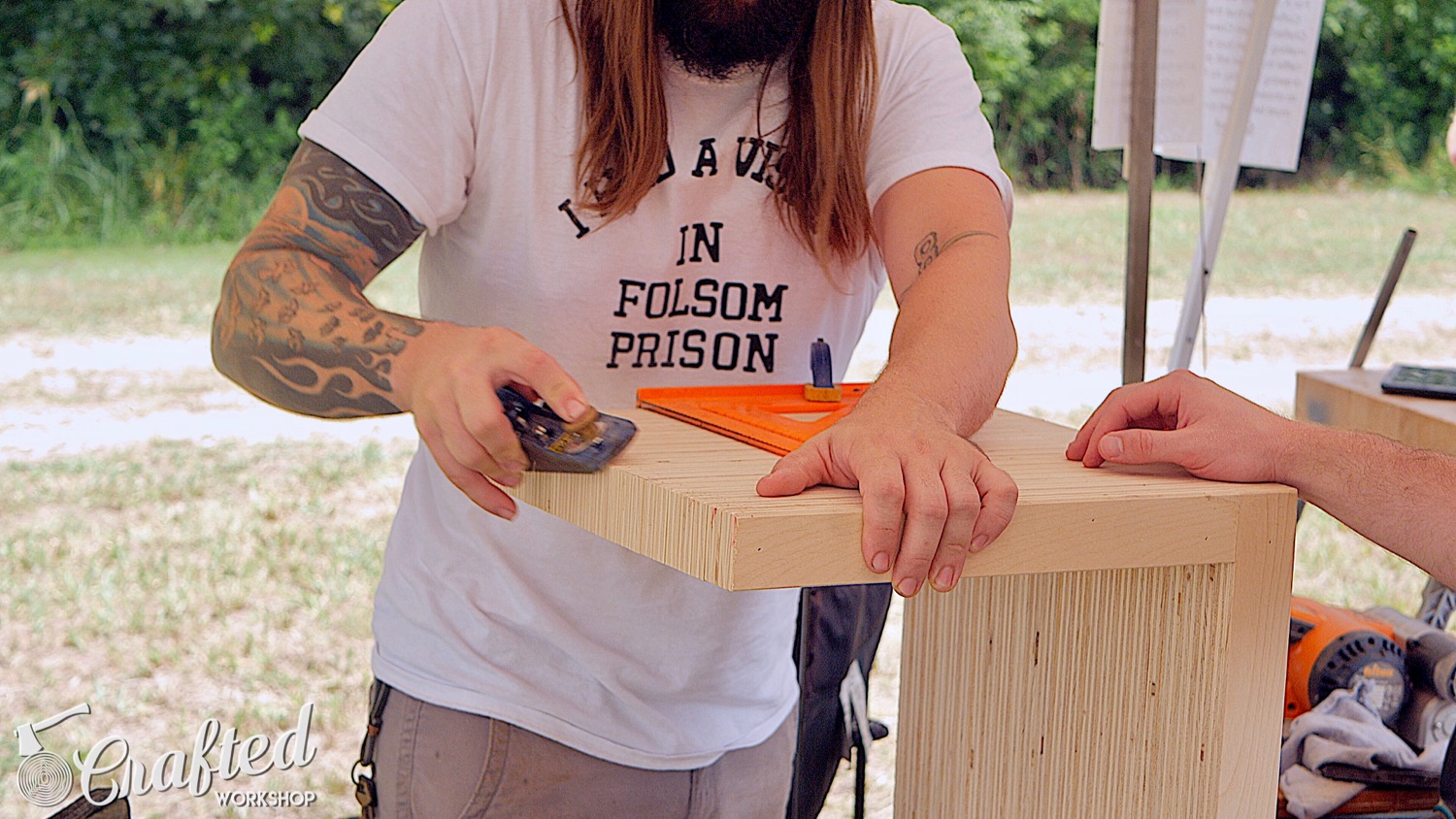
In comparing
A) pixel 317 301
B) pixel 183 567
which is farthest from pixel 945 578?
pixel 183 567

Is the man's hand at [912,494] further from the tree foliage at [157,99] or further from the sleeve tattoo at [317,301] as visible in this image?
the tree foliage at [157,99]

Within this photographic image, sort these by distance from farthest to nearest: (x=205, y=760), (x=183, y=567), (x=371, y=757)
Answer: (x=183, y=567) → (x=205, y=760) → (x=371, y=757)

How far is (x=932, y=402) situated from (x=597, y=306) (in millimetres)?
320

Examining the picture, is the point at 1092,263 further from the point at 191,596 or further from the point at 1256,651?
the point at 1256,651

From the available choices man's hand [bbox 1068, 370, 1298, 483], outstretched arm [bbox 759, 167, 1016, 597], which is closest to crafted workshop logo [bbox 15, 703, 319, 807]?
outstretched arm [bbox 759, 167, 1016, 597]

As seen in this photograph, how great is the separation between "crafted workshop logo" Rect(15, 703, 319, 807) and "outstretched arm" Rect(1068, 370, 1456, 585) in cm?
197

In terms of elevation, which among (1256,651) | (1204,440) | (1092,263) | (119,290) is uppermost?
(1204,440)

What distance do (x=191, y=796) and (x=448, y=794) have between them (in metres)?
1.76

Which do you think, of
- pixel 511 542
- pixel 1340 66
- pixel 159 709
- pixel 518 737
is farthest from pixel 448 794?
pixel 1340 66

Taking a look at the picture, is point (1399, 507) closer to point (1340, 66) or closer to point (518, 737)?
point (518, 737)

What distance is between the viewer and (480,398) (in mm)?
678

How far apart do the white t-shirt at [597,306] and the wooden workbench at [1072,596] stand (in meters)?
0.19

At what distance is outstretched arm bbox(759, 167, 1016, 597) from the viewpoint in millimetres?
622

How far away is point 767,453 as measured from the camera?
0.75 m
